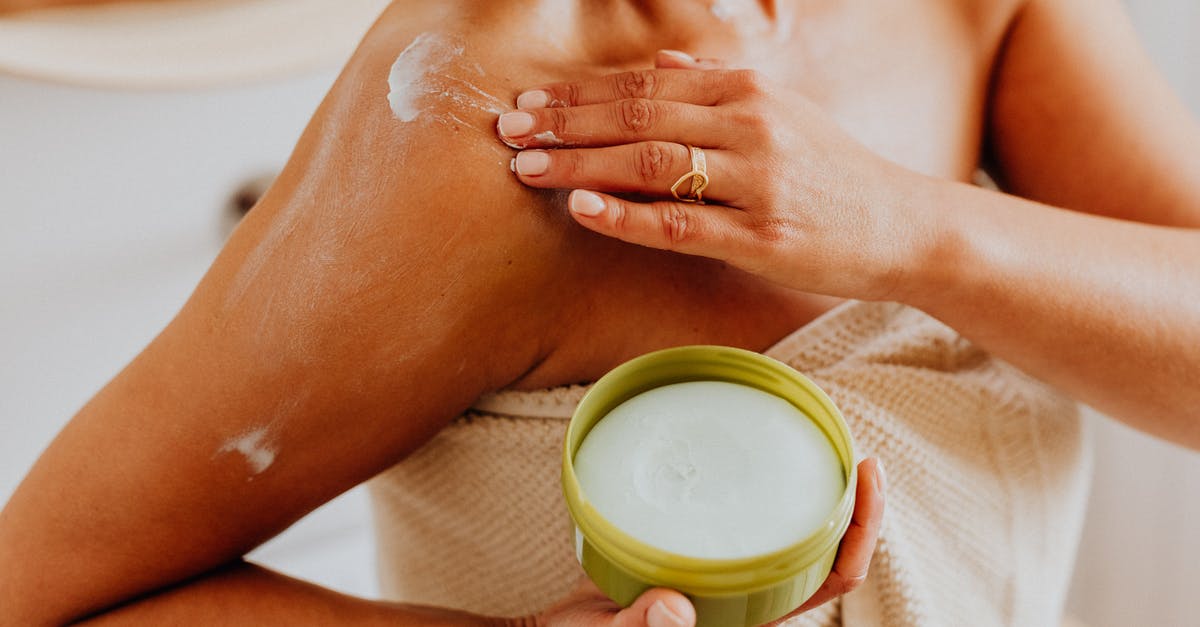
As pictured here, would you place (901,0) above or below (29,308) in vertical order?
above

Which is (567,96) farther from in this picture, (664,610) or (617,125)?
(664,610)

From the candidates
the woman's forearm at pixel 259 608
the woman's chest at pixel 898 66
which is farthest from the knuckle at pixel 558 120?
the woman's forearm at pixel 259 608

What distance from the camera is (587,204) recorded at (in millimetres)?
571

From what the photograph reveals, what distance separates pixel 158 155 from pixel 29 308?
24 centimetres

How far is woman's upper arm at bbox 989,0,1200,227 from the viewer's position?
866 mm

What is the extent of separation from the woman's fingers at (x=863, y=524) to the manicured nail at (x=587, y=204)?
20 cm

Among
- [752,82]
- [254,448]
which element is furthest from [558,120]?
[254,448]

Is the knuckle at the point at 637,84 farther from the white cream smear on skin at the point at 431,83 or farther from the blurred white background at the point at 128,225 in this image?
the blurred white background at the point at 128,225

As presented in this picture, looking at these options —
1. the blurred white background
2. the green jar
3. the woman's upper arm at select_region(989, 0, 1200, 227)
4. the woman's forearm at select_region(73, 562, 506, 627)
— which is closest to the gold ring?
the green jar

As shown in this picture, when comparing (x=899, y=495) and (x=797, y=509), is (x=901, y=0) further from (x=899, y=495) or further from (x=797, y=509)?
(x=797, y=509)

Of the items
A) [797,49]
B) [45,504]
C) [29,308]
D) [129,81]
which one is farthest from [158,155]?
[797,49]

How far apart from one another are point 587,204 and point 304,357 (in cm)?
18

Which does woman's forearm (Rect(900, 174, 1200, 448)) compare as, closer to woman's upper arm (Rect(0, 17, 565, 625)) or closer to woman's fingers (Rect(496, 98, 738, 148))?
woman's fingers (Rect(496, 98, 738, 148))

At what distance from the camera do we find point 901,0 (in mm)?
861
